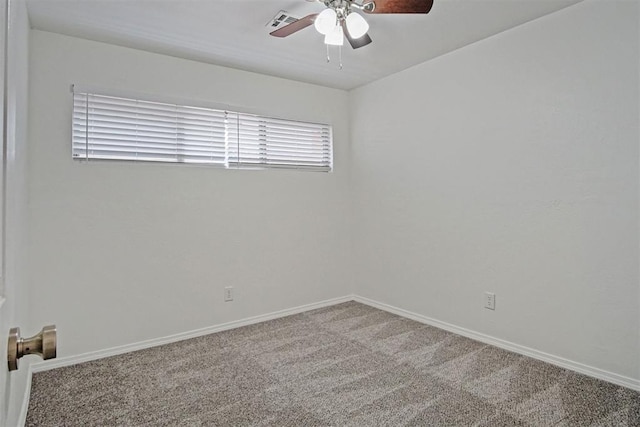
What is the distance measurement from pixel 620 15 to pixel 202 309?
361cm

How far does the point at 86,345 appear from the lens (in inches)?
109

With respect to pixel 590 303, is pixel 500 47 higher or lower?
higher

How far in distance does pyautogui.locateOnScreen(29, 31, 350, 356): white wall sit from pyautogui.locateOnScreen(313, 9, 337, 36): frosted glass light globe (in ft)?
5.21

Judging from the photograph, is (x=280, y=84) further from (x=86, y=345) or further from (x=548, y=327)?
(x=548, y=327)

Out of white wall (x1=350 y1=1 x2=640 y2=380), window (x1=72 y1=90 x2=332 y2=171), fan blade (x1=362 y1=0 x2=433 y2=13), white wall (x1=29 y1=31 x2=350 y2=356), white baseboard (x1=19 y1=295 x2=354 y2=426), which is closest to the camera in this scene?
fan blade (x1=362 y1=0 x2=433 y2=13)

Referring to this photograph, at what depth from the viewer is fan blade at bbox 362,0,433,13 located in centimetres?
180

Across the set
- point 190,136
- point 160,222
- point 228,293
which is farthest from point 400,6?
point 228,293

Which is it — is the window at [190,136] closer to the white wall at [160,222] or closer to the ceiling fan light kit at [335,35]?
the white wall at [160,222]

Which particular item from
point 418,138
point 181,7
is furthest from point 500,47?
point 181,7

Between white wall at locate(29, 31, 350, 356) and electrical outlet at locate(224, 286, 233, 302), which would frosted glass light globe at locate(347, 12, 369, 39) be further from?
electrical outlet at locate(224, 286, 233, 302)

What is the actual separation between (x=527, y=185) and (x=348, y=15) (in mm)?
1720

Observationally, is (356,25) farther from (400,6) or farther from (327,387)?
(327,387)

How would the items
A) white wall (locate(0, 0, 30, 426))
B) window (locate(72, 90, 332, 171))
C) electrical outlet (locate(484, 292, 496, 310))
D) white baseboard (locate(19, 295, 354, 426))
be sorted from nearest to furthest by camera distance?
white wall (locate(0, 0, 30, 426)) < white baseboard (locate(19, 295, 354, 426)) < window (locate(72, 90, 332, 171)) < electrical outlet (locate(484, 292, 496, 310))

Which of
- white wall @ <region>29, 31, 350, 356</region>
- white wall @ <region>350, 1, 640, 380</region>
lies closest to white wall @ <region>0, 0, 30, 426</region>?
white wall @ <region>29, 31, 350, 356</region>
